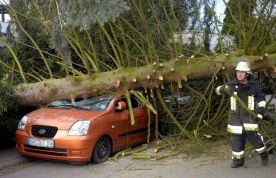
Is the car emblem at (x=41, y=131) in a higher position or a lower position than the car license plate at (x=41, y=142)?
higher

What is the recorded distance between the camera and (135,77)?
9.17 metres

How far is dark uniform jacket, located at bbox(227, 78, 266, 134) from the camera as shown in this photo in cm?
768

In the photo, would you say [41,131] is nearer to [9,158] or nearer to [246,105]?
[9,158]

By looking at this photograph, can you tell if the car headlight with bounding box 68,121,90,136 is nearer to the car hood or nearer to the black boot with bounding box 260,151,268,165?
the car hood

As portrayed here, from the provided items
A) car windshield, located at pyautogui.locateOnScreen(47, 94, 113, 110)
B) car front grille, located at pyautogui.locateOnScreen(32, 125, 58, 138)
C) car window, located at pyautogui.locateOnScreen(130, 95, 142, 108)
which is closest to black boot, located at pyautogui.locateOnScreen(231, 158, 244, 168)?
car windshield, located at pyautogui.locateOnScreen(47, 94, 113, 110)

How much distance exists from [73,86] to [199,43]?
2870mm

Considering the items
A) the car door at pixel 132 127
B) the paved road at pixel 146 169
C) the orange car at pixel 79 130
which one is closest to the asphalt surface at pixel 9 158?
the paved road at pixel 146 169

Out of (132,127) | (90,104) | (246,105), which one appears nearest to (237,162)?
(246,105)

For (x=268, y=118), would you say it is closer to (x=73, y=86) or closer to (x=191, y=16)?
(x=191, y=16)

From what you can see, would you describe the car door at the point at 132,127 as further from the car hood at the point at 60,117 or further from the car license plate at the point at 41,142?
the car license plate at the point at 41,142

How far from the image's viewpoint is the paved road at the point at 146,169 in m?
7.63

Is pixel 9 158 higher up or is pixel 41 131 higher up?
pixel 41 131

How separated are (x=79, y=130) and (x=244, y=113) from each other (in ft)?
9.50

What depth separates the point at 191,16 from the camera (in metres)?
10.4
